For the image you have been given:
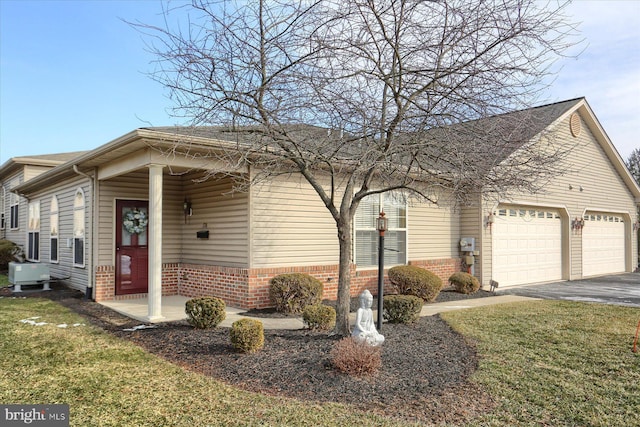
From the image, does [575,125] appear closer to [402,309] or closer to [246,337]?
[402,309]

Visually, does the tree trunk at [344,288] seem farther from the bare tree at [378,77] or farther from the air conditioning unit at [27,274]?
the air conditioning unit at [27,274]

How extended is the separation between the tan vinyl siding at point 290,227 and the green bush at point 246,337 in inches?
128

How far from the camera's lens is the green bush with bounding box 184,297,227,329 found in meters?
6.90

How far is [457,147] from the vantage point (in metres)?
5.58

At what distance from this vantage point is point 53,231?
43.1ft

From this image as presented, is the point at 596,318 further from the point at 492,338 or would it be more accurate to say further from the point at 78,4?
the point at 78,4

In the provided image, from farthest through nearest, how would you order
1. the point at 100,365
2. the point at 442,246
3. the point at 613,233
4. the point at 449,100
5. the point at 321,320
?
the point at 613,233, the point at 442,246, the point at 321,320, the point at 449,100, the point at 100,365

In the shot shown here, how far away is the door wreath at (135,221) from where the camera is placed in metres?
10.4

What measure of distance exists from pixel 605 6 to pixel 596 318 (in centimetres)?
531

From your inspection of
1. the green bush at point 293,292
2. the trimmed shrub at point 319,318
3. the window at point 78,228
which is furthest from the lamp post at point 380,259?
the window at point 78,228

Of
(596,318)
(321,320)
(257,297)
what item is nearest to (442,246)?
(596,318)

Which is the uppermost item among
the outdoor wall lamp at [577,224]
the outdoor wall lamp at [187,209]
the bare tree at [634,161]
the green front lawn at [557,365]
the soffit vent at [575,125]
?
the bare tree at [634,161]

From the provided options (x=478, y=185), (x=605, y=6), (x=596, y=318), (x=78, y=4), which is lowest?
(x=596, y=318)

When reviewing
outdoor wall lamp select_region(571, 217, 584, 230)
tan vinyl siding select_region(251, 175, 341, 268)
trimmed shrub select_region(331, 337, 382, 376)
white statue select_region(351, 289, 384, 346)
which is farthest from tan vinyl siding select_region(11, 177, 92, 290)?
outdoor wall lamp select_region(571, 217, 584, 230)
